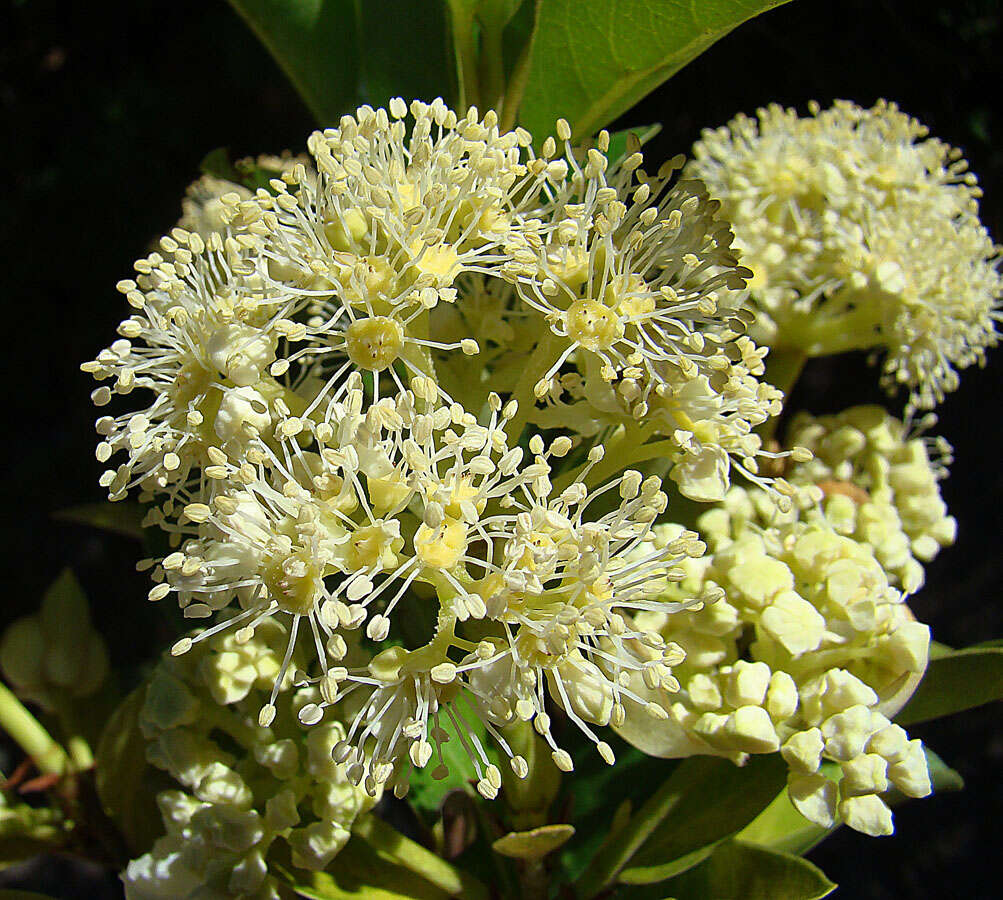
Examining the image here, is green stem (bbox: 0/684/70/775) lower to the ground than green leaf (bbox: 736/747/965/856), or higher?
higher

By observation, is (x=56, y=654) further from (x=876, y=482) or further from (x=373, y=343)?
(x=876, y=482)

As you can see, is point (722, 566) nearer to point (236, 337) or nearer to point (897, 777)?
point (897, 777)

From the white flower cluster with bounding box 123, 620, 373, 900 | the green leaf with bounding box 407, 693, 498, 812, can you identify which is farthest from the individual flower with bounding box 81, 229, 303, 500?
the green leaf with bounding box 407, 693, 498, 812

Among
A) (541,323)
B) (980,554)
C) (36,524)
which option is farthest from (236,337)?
(36,524)

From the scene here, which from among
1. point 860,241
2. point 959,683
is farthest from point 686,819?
point 860,241

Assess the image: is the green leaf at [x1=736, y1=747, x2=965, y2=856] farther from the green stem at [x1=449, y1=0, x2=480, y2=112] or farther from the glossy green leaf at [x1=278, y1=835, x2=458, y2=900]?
the green stem at [x1=449, y1=0, x2=480, y2=112]

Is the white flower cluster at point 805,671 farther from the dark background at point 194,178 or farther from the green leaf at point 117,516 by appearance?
the dark background at point 194,178

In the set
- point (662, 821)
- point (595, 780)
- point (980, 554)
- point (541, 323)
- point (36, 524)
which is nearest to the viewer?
point (541, 323)
